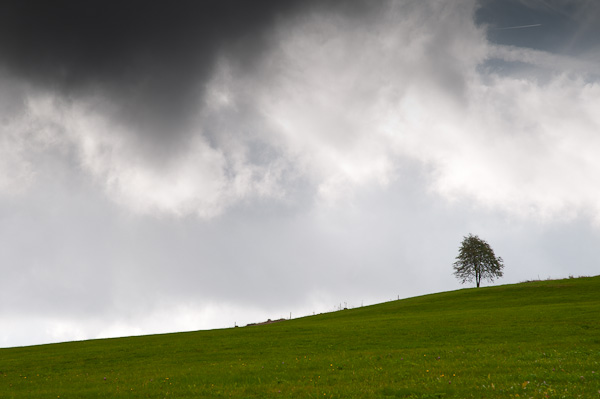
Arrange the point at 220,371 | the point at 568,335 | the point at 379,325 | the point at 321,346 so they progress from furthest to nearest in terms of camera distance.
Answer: the point at 379,325 < the point at 321,346 < the point at 568,335 < the point at 220,371

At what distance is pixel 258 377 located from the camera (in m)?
22.4

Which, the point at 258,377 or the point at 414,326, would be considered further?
the point at 414,326

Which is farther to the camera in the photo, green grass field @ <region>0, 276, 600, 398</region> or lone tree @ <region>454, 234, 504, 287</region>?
lone tree @ <region>454, 234, 504, 287</region>

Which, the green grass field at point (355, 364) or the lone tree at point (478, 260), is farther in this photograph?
the lone tree at point (478, 260)

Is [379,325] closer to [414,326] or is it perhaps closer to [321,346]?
[414,326]

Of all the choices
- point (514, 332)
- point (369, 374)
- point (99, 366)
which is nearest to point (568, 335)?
point (514, 332)

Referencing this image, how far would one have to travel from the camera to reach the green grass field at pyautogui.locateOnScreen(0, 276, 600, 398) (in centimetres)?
1736

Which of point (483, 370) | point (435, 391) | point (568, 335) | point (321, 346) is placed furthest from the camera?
point (321, 346)

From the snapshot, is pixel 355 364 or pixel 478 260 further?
pixel 478 260

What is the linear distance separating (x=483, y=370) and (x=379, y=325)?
2732 cm

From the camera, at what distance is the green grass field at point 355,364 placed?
1736cm

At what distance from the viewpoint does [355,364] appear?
2461 centimetres

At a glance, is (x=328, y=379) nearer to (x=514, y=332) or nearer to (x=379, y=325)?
(x=514, y=332)

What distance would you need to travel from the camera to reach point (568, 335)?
32031 mm
